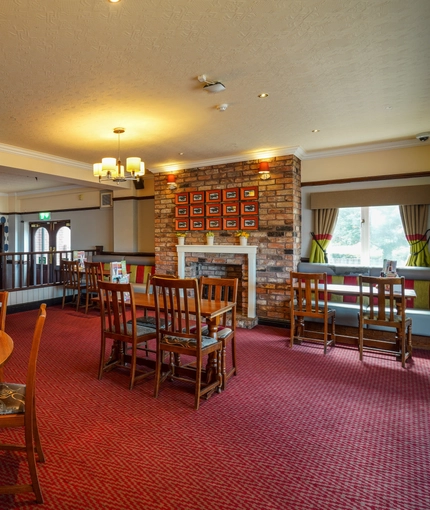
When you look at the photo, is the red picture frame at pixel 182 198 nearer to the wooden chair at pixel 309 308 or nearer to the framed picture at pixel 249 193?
the framed picture at pixel 249 193

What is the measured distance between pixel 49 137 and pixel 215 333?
3801 mm

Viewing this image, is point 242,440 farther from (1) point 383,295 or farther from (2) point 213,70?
(2) point 213,70

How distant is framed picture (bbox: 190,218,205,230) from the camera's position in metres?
6.18

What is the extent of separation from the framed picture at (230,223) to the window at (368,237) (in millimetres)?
1655

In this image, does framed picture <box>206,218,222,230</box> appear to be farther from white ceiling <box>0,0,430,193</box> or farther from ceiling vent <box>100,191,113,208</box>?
ceiling vent <box>100,191,113,208</box>

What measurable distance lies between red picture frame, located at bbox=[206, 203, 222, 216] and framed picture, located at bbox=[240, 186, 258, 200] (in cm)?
49

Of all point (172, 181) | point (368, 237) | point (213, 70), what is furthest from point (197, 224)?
point (213, 70)

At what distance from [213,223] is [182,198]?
853 mm

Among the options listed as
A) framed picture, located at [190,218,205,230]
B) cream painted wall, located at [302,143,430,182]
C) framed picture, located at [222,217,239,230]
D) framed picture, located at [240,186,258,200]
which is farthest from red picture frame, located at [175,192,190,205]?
cream painted wall, located at [302,143,430,182]

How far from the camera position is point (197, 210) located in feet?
20.4

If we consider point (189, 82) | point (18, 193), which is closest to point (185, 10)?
point (189, 82)

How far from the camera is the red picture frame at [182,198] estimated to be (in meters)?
6.32

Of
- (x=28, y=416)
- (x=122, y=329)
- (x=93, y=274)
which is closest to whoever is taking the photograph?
(x=28, y=416)

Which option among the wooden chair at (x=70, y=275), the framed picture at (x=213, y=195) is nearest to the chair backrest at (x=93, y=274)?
the wooden chair at (x=70, y=275)
